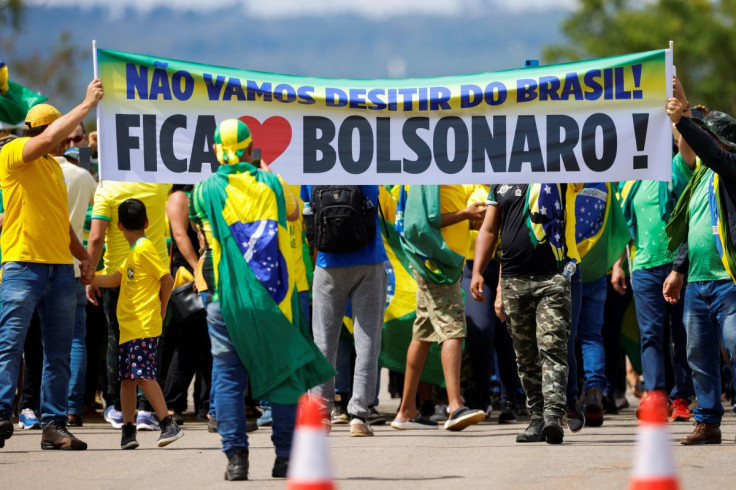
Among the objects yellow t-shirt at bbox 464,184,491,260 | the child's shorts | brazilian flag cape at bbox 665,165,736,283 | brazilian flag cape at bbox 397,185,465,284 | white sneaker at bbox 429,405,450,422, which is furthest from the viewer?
white sneaker at bbox 429,405,450,422

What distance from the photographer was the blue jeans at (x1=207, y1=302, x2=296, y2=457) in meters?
7.68

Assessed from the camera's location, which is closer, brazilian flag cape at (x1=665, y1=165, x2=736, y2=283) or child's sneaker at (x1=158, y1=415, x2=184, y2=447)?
brazilian flag cape at (x1=665, y1=165, x2=736, y2=283)

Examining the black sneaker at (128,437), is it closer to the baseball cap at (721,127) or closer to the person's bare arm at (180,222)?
the person's bare arm at (180,222)

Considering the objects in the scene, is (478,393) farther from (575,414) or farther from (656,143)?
(656,143)

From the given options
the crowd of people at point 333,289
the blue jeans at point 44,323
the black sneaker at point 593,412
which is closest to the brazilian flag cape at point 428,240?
the crowd of people at point 333,289

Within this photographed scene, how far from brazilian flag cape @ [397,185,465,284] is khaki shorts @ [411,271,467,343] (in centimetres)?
7

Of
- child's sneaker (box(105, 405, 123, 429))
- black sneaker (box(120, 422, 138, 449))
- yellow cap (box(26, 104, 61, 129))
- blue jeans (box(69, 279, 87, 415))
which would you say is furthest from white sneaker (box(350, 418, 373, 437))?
yellow cap (box(26, 104, 61, 129))

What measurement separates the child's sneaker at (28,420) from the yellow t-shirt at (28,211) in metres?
1.99

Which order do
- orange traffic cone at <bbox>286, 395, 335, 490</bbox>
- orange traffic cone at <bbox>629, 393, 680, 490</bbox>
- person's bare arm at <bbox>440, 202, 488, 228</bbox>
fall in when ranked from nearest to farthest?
orange traffic cone at <bbox>629, 393, 680, 490</bbox>
orange traffic cone at <bbox>286, 395, 335, 490</bbox>
person's bare arm at <bbox>440, 202, 488, 228</bbox>

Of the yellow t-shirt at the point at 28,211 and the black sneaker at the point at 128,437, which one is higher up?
the yellow t-shirt at the point at 28,211

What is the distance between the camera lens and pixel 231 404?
7.69m

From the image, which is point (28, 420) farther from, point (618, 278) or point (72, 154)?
point (618, 278)

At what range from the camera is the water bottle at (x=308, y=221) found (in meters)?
10.5

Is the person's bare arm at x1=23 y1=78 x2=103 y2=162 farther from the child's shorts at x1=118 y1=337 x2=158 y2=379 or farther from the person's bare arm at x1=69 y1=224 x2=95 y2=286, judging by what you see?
the child's shorts at x1=118 y1=337 x2=158 y2=379
